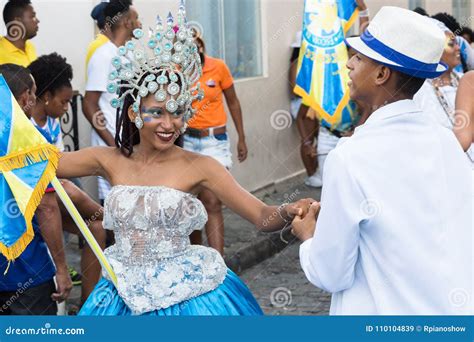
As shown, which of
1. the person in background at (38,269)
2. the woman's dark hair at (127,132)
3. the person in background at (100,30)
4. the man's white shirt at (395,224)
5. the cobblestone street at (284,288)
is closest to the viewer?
the man's white shirt at (395,224)

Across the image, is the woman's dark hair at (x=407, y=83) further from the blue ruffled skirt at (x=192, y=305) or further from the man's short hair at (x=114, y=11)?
the man's short hair at (x=114, y=11)

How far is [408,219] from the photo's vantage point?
2.97 m

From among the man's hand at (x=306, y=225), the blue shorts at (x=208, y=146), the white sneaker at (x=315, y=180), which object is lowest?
the white sneaker at (x=315, y=180)

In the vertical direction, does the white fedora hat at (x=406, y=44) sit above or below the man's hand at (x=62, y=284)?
above

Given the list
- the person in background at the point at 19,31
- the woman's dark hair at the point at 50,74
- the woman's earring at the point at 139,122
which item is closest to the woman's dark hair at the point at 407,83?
the woman's earring at the point at 139,122

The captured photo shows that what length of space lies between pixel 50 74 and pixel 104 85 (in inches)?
39.9

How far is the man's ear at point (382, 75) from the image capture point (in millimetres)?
3117

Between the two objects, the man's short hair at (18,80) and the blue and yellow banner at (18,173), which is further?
the man's short hair at (18,80)

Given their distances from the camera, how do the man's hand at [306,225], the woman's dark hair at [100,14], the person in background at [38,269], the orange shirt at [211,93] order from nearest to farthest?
the man's hand at [306,225] → the person in background at [38,269] → the woman's dark hair at [100,14] → the orange shirt at [211,93]

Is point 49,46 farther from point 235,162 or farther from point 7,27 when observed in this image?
point 235,162

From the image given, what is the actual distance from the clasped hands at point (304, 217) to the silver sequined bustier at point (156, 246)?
53cm

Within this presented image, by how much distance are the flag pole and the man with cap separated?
1156mm

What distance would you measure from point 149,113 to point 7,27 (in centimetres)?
338

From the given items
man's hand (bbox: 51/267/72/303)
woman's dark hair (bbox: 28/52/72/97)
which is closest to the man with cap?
man's hand (bbox: 51/267/72/303)
